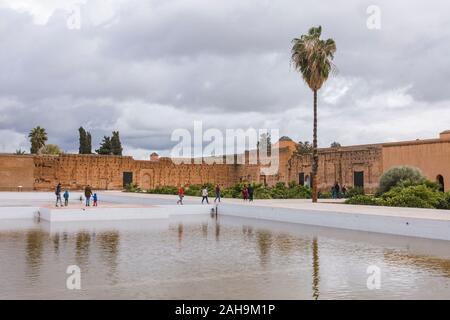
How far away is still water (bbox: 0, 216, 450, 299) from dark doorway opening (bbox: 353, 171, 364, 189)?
18.9 meters

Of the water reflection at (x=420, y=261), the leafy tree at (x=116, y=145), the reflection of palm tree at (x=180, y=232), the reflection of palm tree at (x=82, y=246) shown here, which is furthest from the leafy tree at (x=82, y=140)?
the water reflection at (x=420, y=261)

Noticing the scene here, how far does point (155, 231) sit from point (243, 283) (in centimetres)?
796

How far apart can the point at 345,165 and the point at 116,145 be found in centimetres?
2904

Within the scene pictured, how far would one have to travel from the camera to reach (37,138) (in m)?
62.0

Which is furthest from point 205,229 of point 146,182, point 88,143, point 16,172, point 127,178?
point 88,143

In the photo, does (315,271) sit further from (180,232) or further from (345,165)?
(345,165)

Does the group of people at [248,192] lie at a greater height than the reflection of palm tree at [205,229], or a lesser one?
greater

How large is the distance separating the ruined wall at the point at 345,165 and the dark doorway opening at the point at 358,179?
166 mm

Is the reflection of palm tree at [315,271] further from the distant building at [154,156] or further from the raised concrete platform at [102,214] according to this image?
the distant building at [154,156]

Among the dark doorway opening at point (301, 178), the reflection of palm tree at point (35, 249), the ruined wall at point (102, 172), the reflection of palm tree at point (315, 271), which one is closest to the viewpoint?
the reflection of palm tree at point (315, 271)

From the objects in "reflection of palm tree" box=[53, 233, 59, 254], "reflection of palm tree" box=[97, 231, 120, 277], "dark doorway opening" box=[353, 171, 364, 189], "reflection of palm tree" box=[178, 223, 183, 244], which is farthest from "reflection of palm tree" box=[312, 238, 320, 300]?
"dark doorway opening" box=[353, 171, 364, 189]

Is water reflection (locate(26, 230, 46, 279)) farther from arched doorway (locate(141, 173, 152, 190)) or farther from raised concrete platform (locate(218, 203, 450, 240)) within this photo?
arched doorway (locate(141, 173, 152, 190))

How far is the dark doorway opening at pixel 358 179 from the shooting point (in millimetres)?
33406
